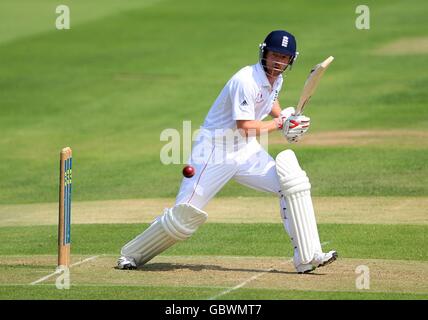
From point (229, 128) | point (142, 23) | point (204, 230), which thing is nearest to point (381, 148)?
point (204, 230)

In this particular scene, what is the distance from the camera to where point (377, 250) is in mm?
11070

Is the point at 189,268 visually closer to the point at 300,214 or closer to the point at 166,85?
the point at 300,214

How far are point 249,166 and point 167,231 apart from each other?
0.94m

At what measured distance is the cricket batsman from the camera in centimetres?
966

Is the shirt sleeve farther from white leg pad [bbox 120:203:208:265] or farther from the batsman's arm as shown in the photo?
white leg pad [bbox 120:203:208:265]

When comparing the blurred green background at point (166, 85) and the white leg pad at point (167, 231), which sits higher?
the blurred green background at point (166, 85)

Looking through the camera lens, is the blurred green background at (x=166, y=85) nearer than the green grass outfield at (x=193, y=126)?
No

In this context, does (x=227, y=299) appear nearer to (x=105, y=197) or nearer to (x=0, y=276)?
(x=0, y=276)

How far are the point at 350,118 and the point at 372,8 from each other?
11.6 m

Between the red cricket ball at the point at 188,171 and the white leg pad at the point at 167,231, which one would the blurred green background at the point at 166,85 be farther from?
the red cricket ball at the point at 188,171

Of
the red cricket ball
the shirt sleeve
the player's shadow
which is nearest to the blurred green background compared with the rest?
the player's shadow

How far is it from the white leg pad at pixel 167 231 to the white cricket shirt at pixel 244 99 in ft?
2.73

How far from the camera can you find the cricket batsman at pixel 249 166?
9.66 meters

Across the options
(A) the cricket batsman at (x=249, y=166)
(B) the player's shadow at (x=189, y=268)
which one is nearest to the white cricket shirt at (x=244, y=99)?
(A) the cricket batsman at (x=249, y=166)
